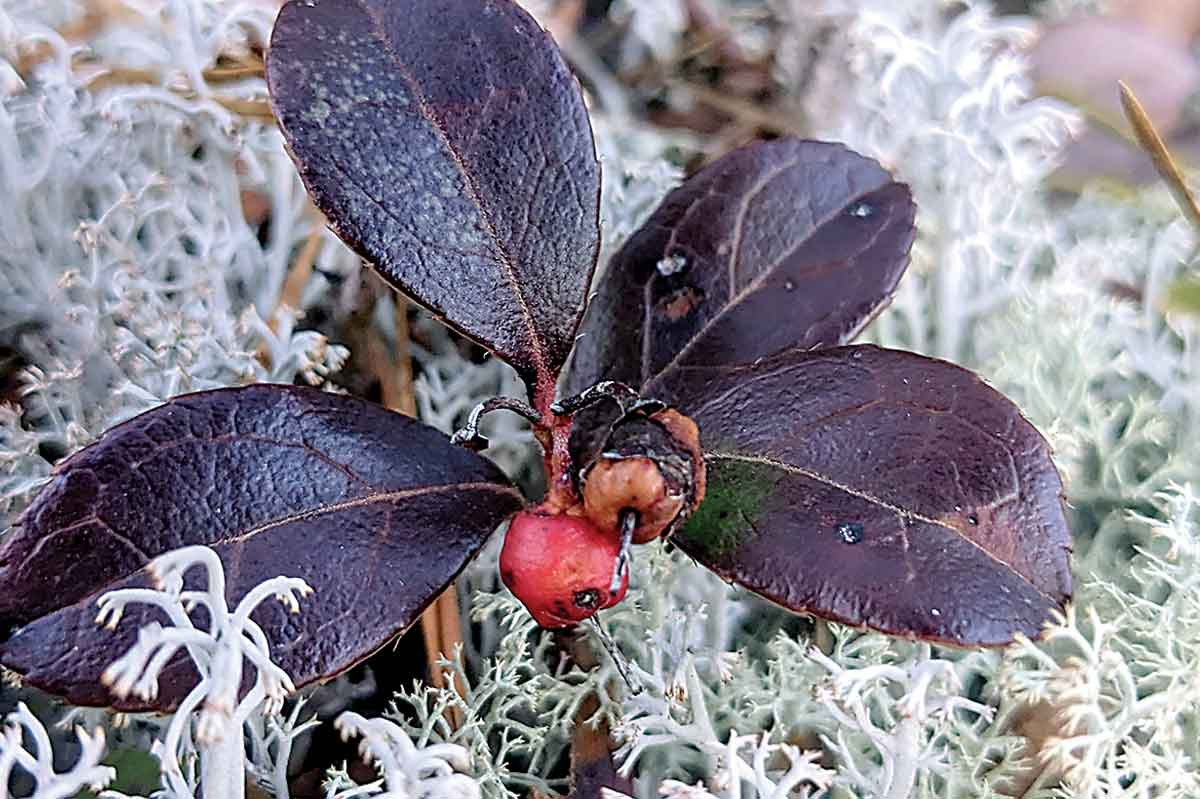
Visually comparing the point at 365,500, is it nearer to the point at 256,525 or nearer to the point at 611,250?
the point at 256,525

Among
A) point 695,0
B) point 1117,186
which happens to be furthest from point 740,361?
point 695,0

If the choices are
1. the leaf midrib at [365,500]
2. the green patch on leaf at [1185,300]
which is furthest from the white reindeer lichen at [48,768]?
the green patch on leaf at [1185,300]

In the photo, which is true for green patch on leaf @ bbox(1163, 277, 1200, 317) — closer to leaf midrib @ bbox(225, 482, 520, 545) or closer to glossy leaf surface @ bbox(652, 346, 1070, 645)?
glossy leaf surface @ bbox(652, 346, 1070, 645)

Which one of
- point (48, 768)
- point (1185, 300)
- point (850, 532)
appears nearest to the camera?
point (48, 768)

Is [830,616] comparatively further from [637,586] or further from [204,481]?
[204,481]

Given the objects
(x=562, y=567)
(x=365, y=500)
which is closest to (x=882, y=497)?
(x=562, y=567)
